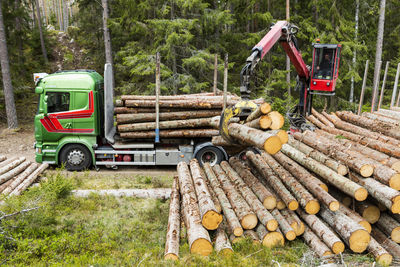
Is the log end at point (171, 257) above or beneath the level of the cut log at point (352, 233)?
beneath

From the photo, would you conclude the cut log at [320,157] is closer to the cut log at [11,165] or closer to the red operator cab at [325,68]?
the red operator cab at [325,68]

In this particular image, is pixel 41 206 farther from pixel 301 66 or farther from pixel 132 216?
pixel 301 66

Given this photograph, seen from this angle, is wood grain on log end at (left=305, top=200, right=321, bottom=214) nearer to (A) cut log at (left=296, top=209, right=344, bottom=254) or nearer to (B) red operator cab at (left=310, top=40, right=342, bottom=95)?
(A) cut log at (left=296, top=209, right=344, bottom=254)

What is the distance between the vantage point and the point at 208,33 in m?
18.2

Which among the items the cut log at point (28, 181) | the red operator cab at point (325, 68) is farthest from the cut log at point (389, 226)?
the cut log at point (28, 181)

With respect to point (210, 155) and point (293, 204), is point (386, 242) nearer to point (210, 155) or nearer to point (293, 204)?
point (293, 204)

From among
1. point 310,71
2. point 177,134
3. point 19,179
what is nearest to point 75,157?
point 19,179

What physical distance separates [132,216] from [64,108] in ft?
16.2

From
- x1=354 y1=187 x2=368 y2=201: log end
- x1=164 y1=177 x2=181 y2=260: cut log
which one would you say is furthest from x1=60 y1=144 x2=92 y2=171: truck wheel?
x1=354 y1=187 x2=368 y2=201: log end

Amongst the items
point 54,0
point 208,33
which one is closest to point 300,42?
point 208,33

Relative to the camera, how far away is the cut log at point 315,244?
4.92 meters

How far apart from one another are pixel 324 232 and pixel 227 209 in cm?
170

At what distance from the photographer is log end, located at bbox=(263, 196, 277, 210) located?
19.0ft

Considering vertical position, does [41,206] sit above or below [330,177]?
below
